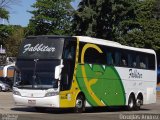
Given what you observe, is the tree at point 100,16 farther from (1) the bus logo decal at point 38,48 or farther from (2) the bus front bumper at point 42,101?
(2) the bus front bumper at point 42,101

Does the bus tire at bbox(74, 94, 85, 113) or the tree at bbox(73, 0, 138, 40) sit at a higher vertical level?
the tree at bbox(73, 0, 138, 40)

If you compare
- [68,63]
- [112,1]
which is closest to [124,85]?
[68,63]

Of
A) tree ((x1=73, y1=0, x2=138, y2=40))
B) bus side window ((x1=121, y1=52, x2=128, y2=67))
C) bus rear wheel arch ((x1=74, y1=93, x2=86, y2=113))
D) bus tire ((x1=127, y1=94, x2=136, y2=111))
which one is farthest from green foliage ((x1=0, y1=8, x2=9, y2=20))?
bus rear wheel arch ((x1=74, y1=93, x2=86, y2=113))

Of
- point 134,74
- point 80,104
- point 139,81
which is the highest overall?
point 134,74

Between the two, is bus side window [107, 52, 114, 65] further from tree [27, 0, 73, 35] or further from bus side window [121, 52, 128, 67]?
tree [27, 0, 73, 35]

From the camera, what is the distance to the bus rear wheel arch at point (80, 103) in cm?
2347

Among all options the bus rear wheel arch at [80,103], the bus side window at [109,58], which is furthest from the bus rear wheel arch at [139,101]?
the bus rear wheel arch at [80,103]

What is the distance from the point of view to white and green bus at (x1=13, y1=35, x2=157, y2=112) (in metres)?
22.2

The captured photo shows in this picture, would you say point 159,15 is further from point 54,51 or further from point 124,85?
point 54,51

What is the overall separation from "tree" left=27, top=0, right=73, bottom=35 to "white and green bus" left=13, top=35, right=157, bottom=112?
169 ft

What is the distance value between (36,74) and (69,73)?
154cm

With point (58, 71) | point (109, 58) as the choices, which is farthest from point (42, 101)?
point (109, 58)

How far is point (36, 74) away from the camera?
22.4 m

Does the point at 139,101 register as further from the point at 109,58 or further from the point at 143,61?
the point at 109,58
